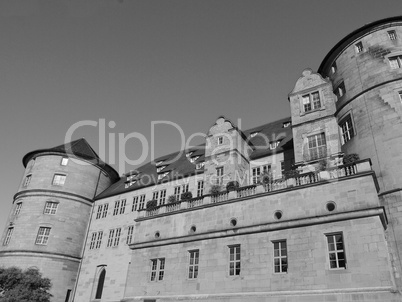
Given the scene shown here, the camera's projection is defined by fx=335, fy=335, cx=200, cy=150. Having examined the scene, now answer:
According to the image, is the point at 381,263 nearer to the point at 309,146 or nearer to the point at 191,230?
the point at 309,146

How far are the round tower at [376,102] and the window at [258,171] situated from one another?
23.5ft

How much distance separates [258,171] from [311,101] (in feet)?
25.6

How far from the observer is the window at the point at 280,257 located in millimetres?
20358

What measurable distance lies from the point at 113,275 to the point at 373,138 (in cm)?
2849

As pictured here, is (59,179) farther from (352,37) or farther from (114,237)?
(352,37)

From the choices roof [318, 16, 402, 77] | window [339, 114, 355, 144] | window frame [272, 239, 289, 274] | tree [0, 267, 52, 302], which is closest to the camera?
window frame [272, 239, 289, 274]

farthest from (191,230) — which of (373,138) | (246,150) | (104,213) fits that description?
(104,213)

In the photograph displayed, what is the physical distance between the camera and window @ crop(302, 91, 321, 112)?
92.0 ft

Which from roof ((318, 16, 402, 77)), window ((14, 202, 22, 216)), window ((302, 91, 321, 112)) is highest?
roof ((318, 16, 402, 77))

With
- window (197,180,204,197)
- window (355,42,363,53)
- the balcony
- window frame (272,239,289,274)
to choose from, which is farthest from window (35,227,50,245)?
window (355,42,363,53)

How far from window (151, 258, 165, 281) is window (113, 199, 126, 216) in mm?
14627

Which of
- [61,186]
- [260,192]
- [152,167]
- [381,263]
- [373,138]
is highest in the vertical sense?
[152,167]

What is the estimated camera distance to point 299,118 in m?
28.0

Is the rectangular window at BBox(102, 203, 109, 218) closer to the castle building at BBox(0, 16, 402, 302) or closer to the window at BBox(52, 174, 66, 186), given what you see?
the castle building at BBox(0, 16, 402, 302)
